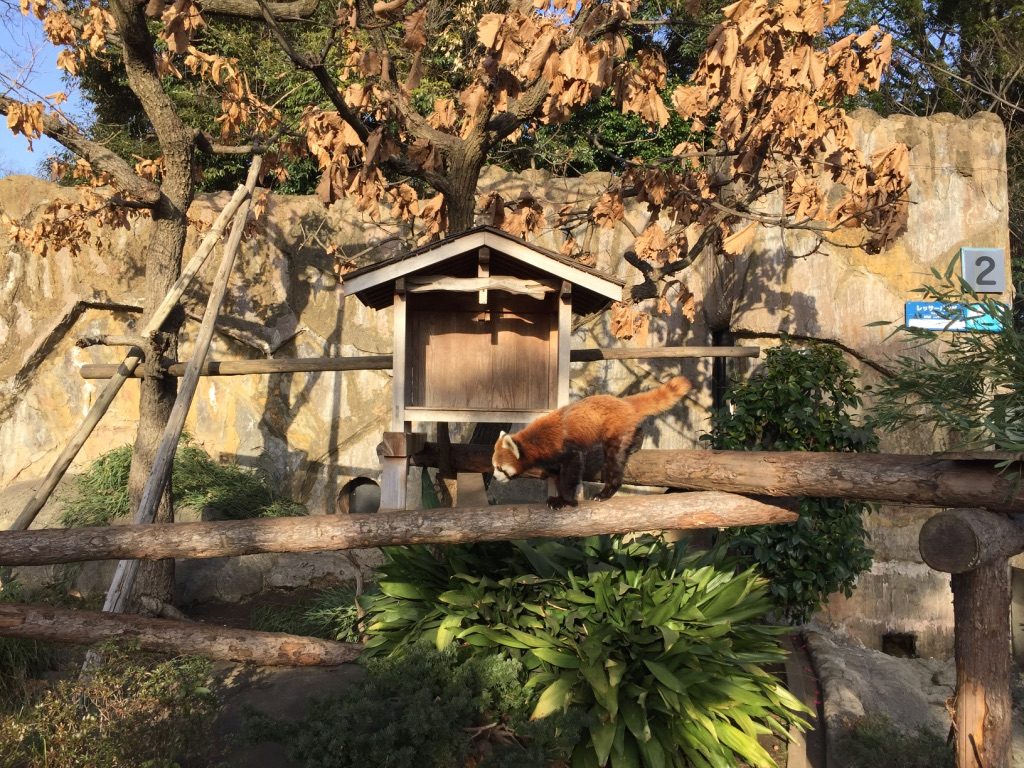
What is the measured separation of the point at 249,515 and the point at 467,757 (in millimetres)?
6345

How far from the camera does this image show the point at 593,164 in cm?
1400

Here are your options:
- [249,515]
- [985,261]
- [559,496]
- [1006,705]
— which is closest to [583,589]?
[559,496]

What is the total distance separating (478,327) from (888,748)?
169 inches

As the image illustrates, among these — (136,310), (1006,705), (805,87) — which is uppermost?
(805,87)

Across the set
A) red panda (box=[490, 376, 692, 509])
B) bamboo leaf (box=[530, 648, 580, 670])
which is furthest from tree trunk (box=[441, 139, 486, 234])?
bamboo leaf (box=[530, 648, 580, 670])

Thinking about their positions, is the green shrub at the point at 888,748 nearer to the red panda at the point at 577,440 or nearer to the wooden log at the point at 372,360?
the red panda at the point at 577,440

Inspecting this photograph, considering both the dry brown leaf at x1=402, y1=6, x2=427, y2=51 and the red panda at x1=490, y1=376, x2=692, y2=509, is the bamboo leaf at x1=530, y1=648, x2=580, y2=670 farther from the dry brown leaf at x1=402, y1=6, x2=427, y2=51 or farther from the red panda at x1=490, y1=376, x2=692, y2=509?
the dry brown leaf at x1=402, y1=6, x2=427, y2=51

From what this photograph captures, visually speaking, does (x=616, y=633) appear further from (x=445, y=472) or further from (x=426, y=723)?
(x=445, y=472)

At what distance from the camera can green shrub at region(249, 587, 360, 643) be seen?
827 cm

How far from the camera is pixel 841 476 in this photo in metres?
4.33

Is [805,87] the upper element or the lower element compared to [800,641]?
upper

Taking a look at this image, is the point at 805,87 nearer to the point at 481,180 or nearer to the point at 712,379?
the point at 712,379

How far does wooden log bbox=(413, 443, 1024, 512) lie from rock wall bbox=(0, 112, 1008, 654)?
5642 mm

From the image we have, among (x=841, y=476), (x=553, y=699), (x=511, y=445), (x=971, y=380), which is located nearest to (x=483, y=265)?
(x=511, y=445)
